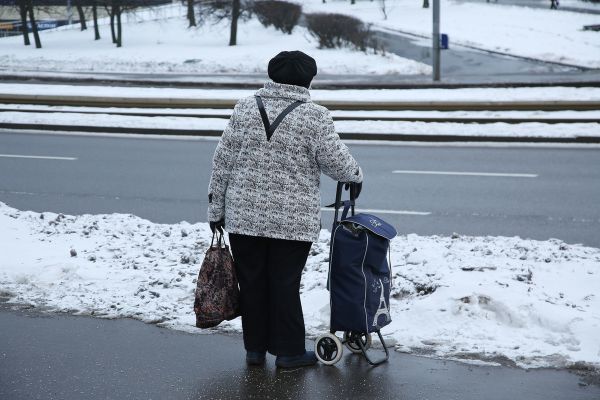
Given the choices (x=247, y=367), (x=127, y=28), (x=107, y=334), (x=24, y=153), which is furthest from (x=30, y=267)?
(x=127, y=28)

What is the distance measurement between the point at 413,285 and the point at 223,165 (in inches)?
73.1

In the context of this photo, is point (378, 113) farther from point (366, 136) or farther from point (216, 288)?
point (216, 288)

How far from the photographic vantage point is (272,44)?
140 feet

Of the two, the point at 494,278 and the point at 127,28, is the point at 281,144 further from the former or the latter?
the point at 127,28

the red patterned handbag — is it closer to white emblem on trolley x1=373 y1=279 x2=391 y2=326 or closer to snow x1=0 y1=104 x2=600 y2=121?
white emblem on trolley x1=373 y1=279 x2=391 y2=326

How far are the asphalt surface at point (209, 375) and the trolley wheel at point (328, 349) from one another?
53mm

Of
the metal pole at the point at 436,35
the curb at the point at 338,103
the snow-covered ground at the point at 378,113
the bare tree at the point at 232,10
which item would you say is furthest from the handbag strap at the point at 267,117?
the bare tree at the point at 232,10

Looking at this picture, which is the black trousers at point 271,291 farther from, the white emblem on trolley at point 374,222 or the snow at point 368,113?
the snow at point 368,113

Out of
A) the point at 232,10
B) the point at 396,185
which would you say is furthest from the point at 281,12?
the point at 396,185

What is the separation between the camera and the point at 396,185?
1181cm

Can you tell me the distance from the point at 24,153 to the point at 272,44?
28.5m

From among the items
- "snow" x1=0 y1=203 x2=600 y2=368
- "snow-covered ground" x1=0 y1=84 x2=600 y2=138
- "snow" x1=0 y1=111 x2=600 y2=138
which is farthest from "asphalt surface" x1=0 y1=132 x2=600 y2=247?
"snow" x1=0 y1=203 x2=600 y2=368

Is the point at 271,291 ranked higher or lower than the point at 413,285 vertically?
higher

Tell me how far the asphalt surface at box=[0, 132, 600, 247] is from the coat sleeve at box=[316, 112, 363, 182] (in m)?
4.42
